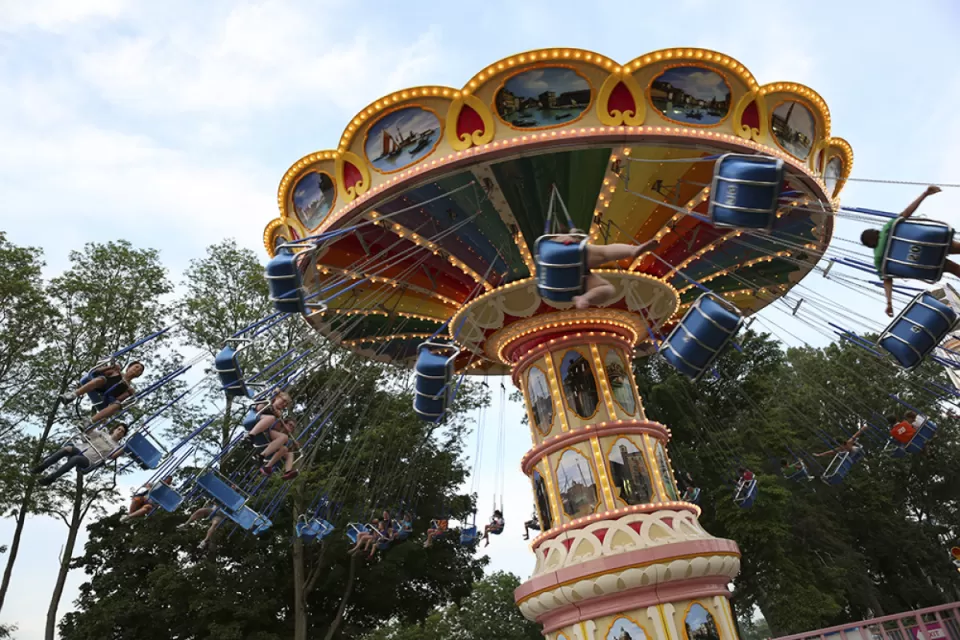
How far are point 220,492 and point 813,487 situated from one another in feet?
67.8

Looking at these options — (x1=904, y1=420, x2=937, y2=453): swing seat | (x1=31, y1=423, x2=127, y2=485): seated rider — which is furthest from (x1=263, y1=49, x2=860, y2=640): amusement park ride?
(x1=904, y1=420, x2=937, y2=453): swing seat

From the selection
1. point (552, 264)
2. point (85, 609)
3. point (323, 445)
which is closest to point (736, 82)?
point (552, 264)

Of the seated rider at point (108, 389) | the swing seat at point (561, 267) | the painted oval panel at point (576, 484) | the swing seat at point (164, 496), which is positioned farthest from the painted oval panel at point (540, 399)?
the seated rider at point (108, 389)

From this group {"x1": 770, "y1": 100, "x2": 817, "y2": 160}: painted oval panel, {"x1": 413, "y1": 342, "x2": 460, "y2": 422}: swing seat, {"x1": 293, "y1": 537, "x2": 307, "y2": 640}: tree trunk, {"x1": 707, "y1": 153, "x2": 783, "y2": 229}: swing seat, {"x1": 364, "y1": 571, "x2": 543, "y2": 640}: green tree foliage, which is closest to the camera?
{"x1": 707, "y1": 153, "x2": 783, "y2": 229}: swing seat

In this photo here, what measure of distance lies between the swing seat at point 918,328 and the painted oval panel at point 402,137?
5.77 meters

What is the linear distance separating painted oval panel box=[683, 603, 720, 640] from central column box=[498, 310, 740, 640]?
13 mm

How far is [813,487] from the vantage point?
23.3m

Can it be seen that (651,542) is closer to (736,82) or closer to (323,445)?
(736,82)

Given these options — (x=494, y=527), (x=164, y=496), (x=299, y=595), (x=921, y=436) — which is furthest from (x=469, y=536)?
(x=921, y=436)

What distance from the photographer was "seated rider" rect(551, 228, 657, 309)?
616 cm

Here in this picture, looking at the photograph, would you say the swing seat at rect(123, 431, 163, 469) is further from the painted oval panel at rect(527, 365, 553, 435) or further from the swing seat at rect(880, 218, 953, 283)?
the swing seat at rect(880, 218, 953, 283)

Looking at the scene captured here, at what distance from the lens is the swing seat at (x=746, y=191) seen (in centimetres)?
574

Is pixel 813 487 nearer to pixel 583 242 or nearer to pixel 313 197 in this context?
pixel 313 197

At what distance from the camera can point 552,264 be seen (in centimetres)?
609
